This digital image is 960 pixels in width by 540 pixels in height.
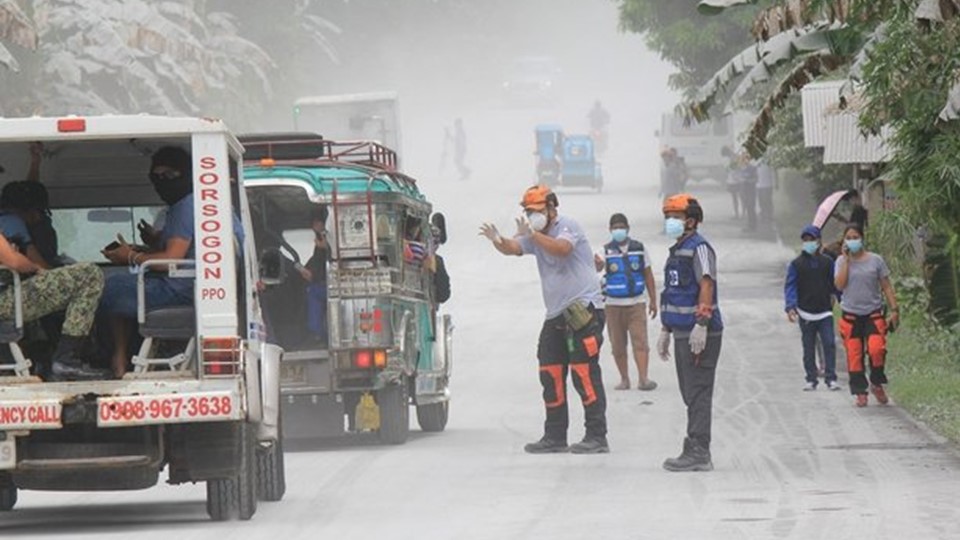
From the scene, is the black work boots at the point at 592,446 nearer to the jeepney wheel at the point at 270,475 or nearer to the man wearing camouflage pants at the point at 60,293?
the jeepney wheel at the point at 270,475

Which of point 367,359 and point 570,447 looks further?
point 367,359

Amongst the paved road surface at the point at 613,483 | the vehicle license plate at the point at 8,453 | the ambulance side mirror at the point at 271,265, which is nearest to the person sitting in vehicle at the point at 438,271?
the paved road surface at the point at 613,483

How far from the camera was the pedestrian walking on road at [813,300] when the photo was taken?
80.9ft

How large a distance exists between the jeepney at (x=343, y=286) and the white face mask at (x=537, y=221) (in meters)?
1.71

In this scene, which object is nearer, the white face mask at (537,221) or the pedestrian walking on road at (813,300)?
the white face mask at (537,221)

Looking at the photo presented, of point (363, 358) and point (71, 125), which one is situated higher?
point (71, 125)

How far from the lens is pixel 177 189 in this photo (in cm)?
1527

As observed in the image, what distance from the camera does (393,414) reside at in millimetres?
20578

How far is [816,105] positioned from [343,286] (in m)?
15.5

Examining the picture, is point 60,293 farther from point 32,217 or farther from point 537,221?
point 537,221

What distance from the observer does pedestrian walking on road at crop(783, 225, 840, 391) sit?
24672 mm

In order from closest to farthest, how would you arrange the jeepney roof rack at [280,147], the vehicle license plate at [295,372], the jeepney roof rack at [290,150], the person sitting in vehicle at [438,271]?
the vehicle license plate at [295,372]
the jeepney roof rack at [290,150]
the jeepney roof rack at [280,147]
the person sitting in vehicle at [438,271]

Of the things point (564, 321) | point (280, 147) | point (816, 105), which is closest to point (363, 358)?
point (564, 321)

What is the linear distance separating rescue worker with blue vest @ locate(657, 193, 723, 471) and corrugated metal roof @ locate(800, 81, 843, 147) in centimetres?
1647
